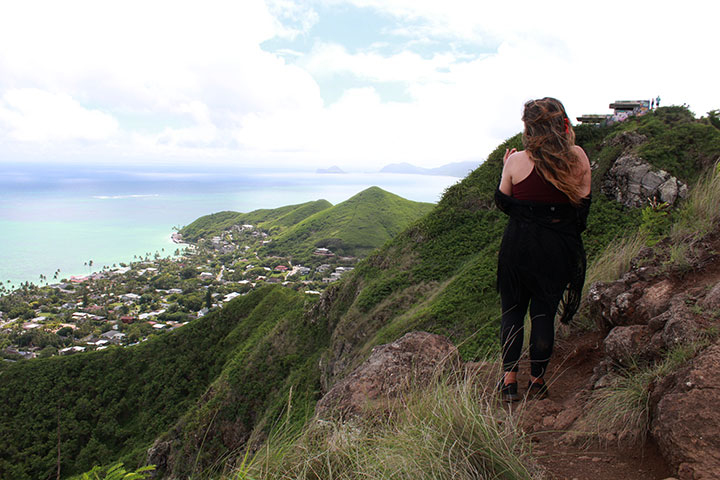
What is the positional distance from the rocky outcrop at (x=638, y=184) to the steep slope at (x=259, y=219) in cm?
10247

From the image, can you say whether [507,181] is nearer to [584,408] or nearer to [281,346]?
[584,408]

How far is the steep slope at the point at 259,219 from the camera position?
376ft

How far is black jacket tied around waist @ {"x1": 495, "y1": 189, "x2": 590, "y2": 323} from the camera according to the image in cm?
269

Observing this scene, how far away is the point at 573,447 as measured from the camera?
7.15 feet

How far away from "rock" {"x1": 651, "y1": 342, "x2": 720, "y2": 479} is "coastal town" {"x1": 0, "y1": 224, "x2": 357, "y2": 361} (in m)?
40.7

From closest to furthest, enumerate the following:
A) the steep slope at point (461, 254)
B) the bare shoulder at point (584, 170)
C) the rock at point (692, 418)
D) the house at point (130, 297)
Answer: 1. the rock at point (692, 418)
2. the bare shoulder at point (584, 170)
3. the steep slope at point (461, 254)
4. the house at point (130, 297)

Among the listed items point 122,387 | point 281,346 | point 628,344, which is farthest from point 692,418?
point 122,387

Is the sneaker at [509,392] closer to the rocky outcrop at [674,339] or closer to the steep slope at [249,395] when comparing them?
the rocky outcrop at [674,339]

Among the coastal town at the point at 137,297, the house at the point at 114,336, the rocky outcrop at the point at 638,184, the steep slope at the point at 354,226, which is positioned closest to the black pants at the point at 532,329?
the rocky outcrop at the point at 638,184

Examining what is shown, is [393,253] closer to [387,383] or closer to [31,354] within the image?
[387,383]

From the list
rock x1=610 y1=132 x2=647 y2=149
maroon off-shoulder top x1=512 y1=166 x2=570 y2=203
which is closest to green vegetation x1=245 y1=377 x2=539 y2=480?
maroon off-shoulder top x1=512 y1=166 x2=570 y2=203

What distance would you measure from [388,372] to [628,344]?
2.22m

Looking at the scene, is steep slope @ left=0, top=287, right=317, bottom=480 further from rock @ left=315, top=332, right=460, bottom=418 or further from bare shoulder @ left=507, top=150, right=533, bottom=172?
bare shoulder @ left=507, top=150, right=533, bottom=172

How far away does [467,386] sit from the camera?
93.3 inches
